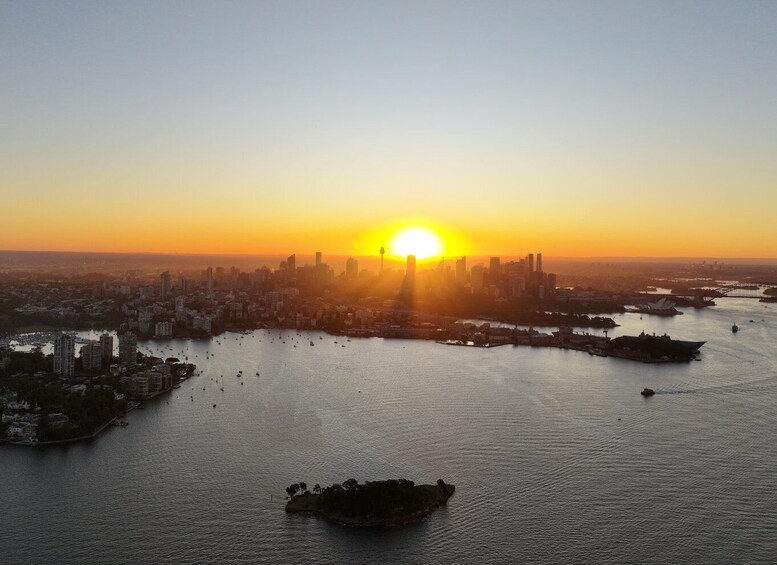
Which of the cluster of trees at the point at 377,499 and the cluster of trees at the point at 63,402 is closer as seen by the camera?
the cluster of trees at the point at 377,499

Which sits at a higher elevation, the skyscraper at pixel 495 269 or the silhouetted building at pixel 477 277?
the skyscraper at pixel 495 269

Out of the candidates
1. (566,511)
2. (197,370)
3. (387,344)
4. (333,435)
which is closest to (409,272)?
(387,344)

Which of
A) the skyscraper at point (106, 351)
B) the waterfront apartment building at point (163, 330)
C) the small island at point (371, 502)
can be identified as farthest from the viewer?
the waterfront apartment building at point (163, 330)

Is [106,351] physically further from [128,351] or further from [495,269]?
[495,269]

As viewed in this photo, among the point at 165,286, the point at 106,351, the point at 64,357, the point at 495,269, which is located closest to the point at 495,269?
the point at 495,269

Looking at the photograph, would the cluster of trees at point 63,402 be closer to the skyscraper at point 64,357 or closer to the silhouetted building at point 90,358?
the skyscraper at point 64,357

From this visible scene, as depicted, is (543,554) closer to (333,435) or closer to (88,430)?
(333,435)

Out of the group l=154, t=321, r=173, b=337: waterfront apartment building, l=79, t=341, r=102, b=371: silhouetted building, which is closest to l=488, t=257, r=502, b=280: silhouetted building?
l=154, t=321, r=173, b=337: waterfront apartment building

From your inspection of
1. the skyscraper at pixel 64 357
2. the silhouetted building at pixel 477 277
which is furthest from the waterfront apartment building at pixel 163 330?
the silhouetted building at pixel 477 277
